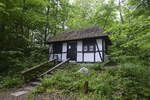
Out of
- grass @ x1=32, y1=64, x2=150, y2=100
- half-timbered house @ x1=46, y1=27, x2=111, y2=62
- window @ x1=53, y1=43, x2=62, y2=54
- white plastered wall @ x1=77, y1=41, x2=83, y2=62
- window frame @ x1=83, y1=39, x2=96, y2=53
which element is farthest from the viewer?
window @ x1=53, y1=43, x2=62, y2=54

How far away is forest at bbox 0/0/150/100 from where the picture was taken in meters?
3.17

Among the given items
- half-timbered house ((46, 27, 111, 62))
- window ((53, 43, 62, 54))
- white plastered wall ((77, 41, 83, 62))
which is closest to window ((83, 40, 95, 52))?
half-timbered house ((46, 27, 111, 62))

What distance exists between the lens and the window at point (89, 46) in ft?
30.4

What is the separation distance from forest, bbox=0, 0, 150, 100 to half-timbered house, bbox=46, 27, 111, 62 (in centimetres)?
97

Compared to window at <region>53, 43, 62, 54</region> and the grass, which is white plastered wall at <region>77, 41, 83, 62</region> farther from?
the grass

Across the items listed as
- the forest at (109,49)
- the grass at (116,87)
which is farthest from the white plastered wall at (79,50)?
the grass at (116,87)

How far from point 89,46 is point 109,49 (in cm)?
197

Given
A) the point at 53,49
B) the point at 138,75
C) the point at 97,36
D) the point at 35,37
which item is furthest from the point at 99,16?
the point at 138,75

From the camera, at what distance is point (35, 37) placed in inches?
513

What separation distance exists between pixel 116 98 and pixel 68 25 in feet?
51.8

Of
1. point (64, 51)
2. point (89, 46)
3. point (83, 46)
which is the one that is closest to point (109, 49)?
point (89, 46)

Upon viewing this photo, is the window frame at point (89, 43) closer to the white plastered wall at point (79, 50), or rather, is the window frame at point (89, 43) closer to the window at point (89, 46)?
the window at point (89, 46)

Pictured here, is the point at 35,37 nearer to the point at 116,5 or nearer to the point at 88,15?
the point at 88,15

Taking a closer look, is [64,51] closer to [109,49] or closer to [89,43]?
[89,43]
